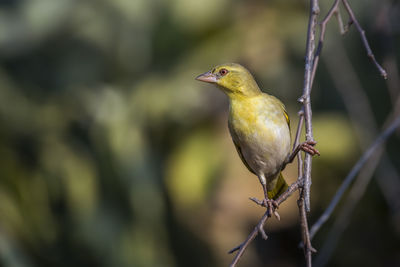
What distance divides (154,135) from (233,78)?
389 centimetres

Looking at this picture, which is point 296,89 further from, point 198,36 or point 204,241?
point 204,241

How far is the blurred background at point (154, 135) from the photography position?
20.1ft

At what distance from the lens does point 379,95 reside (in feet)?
22.2

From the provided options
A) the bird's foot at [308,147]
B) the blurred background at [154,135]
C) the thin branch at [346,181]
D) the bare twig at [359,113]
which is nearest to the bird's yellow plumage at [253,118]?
the thin branch at [346,181]

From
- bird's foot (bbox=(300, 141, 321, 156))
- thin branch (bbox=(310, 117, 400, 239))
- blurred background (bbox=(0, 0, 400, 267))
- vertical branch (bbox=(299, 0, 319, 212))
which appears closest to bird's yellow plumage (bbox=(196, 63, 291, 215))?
thin branch (bbox=(310, 117, 400, 239))

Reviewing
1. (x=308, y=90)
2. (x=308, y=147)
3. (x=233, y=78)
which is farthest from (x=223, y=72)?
(x=308, y=90)

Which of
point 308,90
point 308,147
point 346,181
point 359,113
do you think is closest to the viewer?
point 308,90

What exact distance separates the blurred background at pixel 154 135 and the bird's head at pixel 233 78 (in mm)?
3063

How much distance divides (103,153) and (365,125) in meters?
2.76

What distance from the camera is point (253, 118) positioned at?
2.72 meters

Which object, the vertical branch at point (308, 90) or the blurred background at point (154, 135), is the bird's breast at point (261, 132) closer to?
the vertical branch at point (308, 90)

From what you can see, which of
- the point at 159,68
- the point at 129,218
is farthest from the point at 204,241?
the point at 159,68

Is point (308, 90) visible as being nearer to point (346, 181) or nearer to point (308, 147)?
point (308, 147)

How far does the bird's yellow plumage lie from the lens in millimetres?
2719
